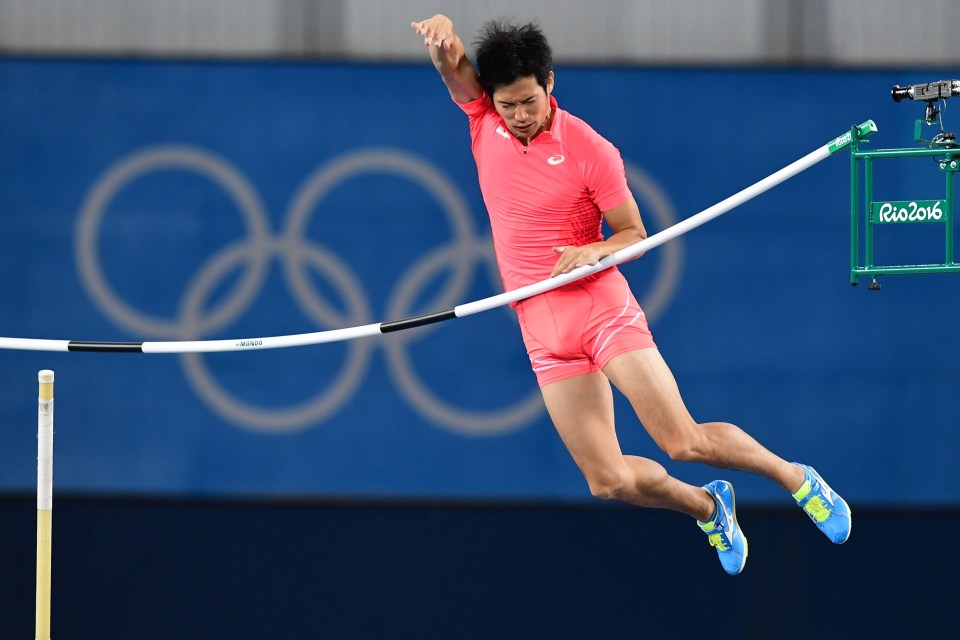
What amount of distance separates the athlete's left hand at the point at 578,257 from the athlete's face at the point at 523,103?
0.58 m

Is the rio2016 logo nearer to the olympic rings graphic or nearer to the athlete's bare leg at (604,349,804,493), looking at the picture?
the athlete's bare leg at (604,349,804,493)

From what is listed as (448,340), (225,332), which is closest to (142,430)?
(225,332)

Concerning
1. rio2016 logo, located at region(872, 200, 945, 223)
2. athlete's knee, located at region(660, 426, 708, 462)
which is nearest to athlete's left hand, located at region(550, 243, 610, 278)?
athlete's knee, located at region(660, 426, 708, 462)

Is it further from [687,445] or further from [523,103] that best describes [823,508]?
[523,103]

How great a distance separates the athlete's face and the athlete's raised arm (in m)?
0.21

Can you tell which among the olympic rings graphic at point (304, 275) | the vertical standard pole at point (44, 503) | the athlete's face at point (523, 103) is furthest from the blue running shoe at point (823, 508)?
the vertical standard pole at point (44, 503)

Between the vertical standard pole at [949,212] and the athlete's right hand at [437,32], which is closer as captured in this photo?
the athlete's right hand at [437,32]

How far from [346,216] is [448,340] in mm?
972

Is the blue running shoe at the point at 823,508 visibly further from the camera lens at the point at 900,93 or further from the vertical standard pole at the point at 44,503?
the vertical standard pole at the point at 44,503

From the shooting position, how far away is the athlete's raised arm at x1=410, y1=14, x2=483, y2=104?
5621 millimetres

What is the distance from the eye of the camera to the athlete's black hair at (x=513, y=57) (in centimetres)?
554

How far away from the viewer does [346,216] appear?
8.03 m

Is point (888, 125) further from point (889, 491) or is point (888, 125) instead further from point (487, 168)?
point (487, 168)

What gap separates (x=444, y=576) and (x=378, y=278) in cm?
184
